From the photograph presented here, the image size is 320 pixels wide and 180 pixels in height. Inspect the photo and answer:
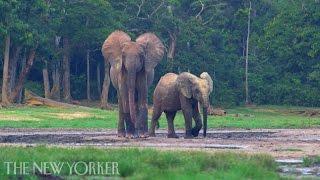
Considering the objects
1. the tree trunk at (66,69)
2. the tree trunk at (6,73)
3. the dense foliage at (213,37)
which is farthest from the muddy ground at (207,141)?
the tree trunk at (66,69)

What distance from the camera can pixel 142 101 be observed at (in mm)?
28828

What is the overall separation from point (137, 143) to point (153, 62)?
4261mm

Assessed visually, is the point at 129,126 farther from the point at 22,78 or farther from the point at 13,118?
the point at 22,78

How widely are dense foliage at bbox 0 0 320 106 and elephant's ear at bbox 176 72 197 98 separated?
24.2 metres

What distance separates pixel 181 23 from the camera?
68.5 meters

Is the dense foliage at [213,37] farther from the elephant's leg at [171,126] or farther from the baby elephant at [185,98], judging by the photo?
the elephant's leg at [171,126]

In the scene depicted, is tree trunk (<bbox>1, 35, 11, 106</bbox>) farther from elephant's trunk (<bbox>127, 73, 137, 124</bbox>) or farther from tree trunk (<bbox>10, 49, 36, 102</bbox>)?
elephant's trunk (<bbox>127, 73, 137, 124</bbox>)

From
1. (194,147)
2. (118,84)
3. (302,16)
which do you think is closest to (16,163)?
(194,147)

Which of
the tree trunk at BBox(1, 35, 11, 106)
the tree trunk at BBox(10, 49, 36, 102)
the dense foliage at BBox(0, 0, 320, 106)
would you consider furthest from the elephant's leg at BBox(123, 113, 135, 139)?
the tree trunk at BBox(10, 49, 36, 102)

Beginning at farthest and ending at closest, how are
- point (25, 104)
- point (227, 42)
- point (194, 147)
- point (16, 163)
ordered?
point (227, 42) < point (25, 104) < point (194, 147) < point (16, 163)

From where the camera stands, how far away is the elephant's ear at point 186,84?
29703 mm

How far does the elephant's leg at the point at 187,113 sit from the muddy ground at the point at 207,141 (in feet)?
1.80

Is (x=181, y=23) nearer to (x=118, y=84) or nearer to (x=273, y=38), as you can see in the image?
(x=273, y=38)

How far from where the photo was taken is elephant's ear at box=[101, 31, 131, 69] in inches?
1148
